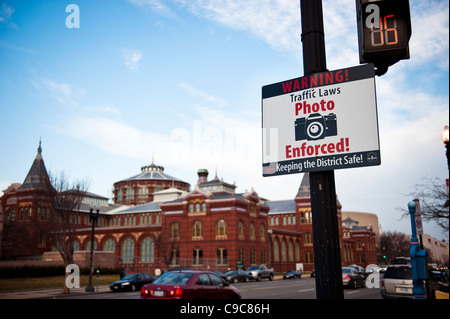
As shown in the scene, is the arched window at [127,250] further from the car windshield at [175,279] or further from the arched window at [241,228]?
the car windshield at [175,279]

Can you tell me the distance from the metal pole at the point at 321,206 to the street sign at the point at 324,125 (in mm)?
128

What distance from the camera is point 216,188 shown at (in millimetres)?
68250

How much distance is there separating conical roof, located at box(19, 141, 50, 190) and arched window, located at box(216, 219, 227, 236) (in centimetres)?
2595

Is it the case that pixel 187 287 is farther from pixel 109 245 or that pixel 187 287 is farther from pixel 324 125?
pixel 109 245

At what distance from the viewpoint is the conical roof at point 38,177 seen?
34053mm

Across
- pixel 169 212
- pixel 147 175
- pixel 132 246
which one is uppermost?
pixel 147 175

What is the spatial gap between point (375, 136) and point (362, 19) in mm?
1074

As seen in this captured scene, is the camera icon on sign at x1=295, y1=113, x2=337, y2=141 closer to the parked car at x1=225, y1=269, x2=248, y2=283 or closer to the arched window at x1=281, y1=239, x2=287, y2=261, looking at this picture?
the parked car at x1=225, y1=269, x2=248, y2=283

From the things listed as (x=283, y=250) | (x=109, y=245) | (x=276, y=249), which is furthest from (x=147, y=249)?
(x=283, y=250)

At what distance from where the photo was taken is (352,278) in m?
28.2
